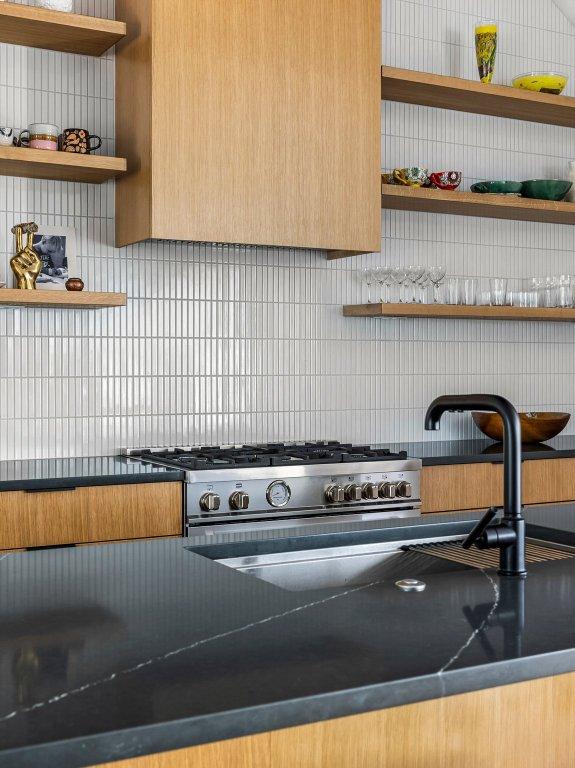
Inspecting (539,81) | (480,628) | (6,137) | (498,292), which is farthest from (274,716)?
(539,81)

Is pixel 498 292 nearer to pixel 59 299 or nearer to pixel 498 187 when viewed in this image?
pixel 498 187

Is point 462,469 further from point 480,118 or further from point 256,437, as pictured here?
point 480,118

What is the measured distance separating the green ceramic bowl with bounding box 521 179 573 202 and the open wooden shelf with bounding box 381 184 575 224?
67mm

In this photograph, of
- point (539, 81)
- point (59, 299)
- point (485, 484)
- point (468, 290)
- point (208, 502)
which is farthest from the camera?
point (539, 81)

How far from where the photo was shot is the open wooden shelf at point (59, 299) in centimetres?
318

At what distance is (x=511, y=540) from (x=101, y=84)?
8.95ft

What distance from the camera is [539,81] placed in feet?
14.2

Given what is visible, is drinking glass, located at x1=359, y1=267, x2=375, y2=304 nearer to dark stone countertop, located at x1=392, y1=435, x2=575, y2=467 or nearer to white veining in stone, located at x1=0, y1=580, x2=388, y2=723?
dark stone countertop, located at x1=392, y1=435, x2=575, y2=467

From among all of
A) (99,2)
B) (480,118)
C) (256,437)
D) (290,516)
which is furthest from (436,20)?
(290,516)

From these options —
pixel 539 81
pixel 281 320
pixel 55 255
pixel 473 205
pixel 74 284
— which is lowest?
pixel 281 320

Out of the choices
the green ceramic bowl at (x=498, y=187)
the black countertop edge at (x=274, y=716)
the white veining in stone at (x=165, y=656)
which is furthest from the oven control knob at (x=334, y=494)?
the black countertop edge at (x=274, y=716)

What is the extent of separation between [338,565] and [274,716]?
2.98ft

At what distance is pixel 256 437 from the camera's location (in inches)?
156

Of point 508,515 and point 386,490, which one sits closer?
point 508,515
